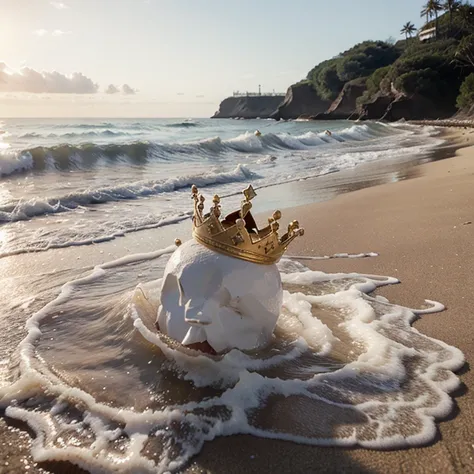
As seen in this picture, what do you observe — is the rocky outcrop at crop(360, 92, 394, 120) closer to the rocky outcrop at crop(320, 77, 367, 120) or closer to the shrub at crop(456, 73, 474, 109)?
the shrub at crop(456, 73, 474, 109)

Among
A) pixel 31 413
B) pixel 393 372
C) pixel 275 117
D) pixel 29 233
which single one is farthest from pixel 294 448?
pixel 275 117

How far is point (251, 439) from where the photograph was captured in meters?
1.87

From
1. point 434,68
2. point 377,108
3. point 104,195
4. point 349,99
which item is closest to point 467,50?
point 434,68

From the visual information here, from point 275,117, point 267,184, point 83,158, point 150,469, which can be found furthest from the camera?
point 275,117

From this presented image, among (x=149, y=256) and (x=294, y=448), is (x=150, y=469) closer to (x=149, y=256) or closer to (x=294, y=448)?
(x=294, y=448)

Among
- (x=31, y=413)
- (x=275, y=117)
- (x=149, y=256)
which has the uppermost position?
(x=31, y=413)

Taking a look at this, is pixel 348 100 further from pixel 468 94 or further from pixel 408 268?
pixel 408 268

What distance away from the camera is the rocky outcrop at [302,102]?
99438mm

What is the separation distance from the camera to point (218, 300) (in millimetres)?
2250

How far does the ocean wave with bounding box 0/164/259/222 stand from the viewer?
734cm

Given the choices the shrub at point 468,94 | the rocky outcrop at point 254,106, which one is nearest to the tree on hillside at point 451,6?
the shrub at point 468,94

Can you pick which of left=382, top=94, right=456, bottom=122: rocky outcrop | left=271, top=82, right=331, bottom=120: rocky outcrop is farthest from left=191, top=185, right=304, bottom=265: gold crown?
left=271, top=82, right=331, bottom=120: rocky outcrop

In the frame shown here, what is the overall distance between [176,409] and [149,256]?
272 centimetres

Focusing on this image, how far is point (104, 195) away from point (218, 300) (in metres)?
7.11
